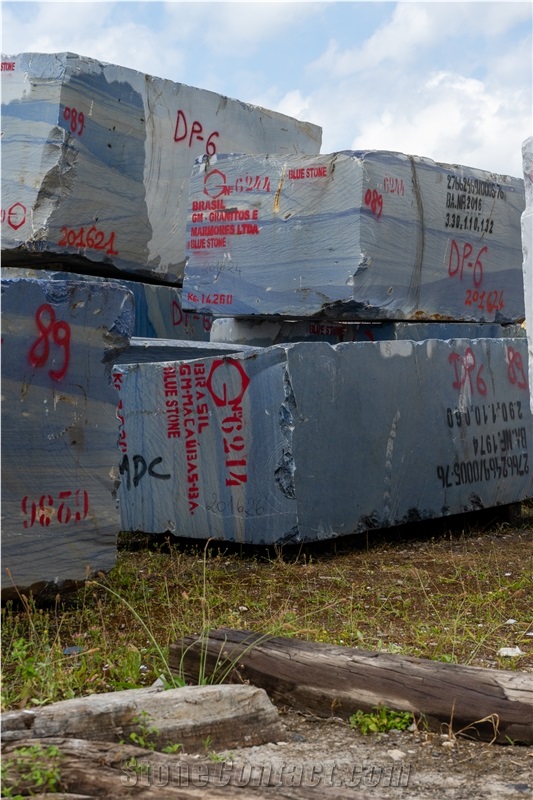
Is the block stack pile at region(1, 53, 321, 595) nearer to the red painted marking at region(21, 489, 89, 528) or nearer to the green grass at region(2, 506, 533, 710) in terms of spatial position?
the red painted marking at region(21, 489, 89, 528)

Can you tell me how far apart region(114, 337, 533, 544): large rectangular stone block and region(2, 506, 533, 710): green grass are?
19 centimetres

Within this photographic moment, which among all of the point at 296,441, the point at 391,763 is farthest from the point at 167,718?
the point at 296,441

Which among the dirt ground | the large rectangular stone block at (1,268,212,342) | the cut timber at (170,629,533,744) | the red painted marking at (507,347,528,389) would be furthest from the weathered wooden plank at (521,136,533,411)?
the large rectangular stone block at (1,268,212,342)

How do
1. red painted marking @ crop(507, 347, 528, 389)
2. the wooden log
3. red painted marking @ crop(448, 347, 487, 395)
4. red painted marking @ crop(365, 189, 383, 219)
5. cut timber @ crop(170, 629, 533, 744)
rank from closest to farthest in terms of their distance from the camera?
1. the wooden log
2. cut timber @ crop(170, 629, 533, 744)
3. red painted marking @ crop(365, 189, 383, 219)
4. red painted marking @ crop(448, 347, 487, 395)
5. red painted marking @ crop(507, 347, 528, 389)

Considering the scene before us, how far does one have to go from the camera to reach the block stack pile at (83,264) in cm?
368

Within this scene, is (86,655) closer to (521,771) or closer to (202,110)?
(521,771)

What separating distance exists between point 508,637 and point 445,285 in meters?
2.87

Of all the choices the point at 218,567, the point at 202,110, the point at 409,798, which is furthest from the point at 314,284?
the point at 409,798

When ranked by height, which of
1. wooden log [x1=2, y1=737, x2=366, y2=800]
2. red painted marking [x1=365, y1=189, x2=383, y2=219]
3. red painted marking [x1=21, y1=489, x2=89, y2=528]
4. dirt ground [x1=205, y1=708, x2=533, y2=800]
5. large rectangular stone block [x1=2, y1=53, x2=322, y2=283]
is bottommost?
dirt ground [x1=205, y1=708, x2=533, y2=800]

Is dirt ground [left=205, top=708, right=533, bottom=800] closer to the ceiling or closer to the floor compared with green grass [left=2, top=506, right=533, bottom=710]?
closer to the floor

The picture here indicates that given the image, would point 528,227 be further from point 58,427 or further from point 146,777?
point 146,777

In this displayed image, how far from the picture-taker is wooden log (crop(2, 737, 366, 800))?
6.68 feet

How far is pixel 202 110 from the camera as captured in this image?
6.97m

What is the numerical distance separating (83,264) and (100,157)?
67cm
